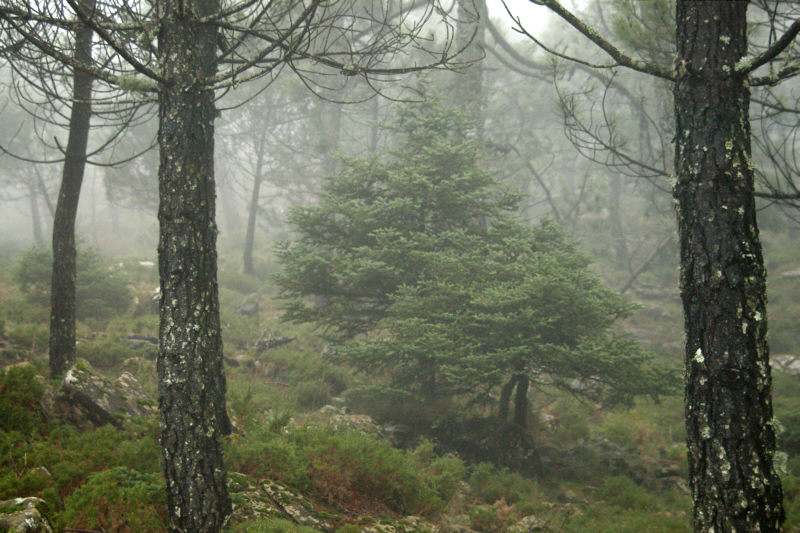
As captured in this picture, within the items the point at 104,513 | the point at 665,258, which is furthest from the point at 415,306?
the point at 665,258

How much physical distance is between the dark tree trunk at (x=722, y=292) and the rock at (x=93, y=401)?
232 inches

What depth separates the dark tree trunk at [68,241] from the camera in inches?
281

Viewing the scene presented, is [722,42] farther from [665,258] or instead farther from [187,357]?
[665,258]

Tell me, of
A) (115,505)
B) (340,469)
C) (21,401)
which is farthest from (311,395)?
(115,505)

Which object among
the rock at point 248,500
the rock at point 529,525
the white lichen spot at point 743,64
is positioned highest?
the white lichen spot at point 743,64

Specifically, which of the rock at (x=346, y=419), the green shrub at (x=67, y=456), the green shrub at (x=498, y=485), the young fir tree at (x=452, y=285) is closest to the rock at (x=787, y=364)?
the young fir tree at (x=452, y=285)

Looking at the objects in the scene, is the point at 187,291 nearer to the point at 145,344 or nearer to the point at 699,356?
the point at 699,356

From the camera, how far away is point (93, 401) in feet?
19.5

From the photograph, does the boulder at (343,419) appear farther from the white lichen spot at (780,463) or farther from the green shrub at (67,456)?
the white lichen spot at (780,463)

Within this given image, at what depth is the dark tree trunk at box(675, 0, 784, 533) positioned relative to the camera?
10.9 feet

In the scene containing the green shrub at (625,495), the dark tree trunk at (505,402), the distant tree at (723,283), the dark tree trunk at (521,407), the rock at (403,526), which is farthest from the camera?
the dark tree trunk at (505,402)

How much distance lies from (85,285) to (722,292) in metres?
13.7

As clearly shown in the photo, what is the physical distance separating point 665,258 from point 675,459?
12433 mm

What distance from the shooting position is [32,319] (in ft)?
34.6
